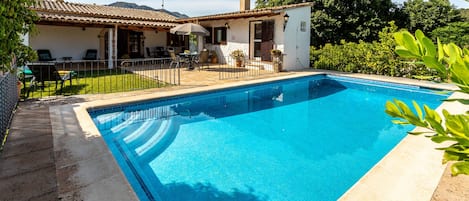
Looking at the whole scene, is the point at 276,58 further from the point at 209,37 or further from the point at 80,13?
the point at 80,13

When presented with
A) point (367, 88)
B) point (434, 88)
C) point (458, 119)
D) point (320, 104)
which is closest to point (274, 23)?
point (367, 88)

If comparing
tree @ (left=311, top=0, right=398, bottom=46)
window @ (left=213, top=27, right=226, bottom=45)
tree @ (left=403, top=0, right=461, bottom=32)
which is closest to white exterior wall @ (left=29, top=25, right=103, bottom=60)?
window @ (left=213, top=27, right=226, bottom=45)

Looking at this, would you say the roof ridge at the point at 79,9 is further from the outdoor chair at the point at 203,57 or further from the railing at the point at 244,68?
the railing at the point at 244,68

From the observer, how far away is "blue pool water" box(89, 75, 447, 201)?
507cm

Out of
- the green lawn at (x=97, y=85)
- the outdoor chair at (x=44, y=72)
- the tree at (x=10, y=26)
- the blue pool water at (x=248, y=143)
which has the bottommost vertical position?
the blue pool water at (x=248, y=143)

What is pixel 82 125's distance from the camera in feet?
21.6

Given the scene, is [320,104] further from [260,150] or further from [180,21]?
[180,21]

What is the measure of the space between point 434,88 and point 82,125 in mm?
13058

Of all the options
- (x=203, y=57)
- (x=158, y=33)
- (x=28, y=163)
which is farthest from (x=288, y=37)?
(x=28, y=163)

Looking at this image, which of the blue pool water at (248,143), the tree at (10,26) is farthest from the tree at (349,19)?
the tree at (10,26)

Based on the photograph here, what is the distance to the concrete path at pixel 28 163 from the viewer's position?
3.74 meters

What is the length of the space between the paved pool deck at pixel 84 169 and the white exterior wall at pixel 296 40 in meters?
11.5

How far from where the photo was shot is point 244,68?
17766 mm

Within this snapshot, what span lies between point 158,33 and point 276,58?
1053 centimetres
